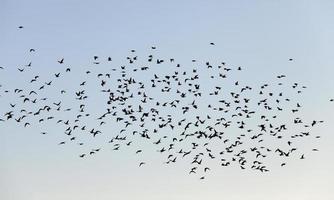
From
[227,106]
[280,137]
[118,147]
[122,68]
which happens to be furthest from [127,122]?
[280,137]

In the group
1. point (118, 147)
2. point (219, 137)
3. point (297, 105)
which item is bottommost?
point (118, 147)

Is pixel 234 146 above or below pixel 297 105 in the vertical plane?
below

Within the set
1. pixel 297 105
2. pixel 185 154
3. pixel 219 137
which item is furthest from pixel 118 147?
pixel 297 105

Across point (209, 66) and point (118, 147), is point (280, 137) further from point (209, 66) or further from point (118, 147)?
point (118, 147)

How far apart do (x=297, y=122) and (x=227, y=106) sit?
6.34m

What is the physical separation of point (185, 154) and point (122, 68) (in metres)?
8.95

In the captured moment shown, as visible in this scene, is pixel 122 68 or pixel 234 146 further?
pixel 234 146

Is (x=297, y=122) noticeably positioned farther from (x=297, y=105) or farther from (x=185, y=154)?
(x=185, y=154)

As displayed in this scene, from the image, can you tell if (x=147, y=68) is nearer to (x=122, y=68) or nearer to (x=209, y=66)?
(x=122, y=68)

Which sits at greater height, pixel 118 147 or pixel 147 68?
pixel 147 68

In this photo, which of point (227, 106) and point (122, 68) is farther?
point (227, 106)

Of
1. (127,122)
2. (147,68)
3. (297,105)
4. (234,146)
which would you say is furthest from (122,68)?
(297,105)

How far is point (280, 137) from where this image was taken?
49500mm

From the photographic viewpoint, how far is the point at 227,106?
49.6 m
